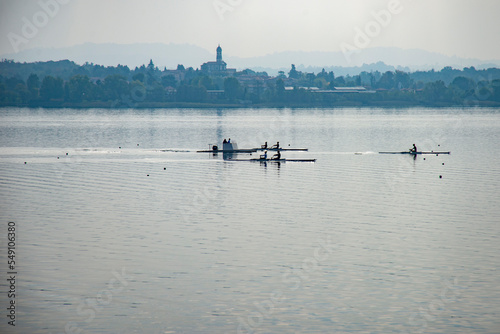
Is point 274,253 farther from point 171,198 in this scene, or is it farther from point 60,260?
point 171,198

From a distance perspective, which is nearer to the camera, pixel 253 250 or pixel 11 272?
pixel 11 272

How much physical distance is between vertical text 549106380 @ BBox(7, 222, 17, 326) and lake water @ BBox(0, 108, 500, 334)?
0.29 meters

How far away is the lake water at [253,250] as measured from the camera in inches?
1129

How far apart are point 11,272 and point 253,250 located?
13.1 metres

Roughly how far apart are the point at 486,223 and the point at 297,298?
2136 cm

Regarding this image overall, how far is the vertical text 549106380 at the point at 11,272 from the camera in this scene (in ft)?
95.2

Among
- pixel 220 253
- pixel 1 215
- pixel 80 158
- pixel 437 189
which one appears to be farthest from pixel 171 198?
pixel 80 158

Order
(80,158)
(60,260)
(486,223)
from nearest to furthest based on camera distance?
(60,260) < (486,223) < (80,158)

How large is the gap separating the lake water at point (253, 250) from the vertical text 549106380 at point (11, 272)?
0.29 m

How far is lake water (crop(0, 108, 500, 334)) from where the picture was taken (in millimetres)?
A: 28672

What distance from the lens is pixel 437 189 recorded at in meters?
63.7

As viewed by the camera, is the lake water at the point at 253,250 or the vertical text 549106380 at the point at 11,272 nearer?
the lake water at the point at 253,250

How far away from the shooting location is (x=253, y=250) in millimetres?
38688

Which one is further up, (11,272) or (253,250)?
(253,250)
